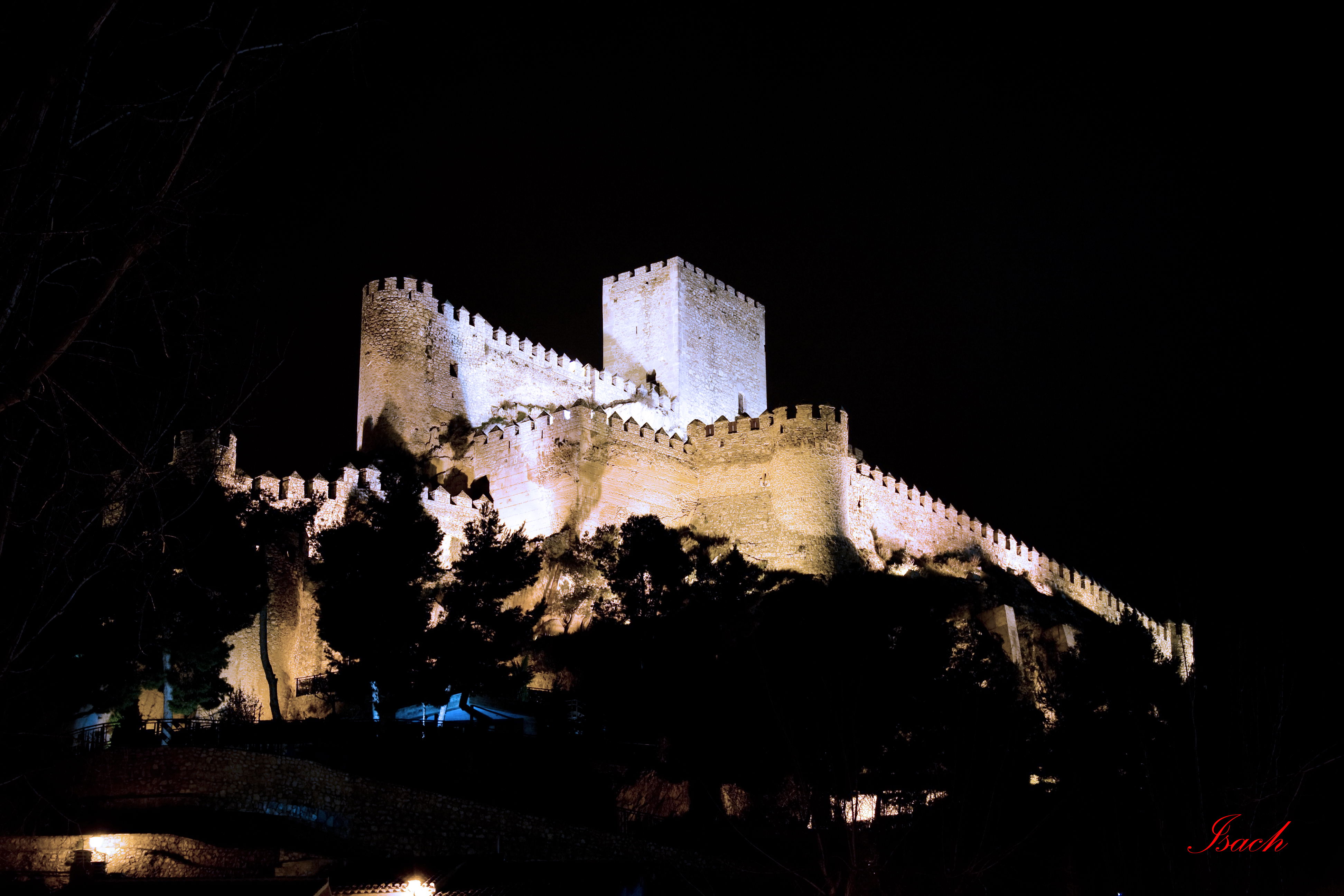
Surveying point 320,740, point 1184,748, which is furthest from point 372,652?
point 1184,748

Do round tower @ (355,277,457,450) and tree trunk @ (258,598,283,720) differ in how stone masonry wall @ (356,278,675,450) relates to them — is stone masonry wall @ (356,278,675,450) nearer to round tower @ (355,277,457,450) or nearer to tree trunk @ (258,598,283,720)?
round tower @ (355,277,457,450)

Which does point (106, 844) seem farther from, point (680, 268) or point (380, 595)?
point (680, 268)

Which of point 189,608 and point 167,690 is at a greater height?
point 189,608

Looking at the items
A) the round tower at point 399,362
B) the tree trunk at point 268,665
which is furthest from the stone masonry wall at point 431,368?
the tree trunk at point 268,665

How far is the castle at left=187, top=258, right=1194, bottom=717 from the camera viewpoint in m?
28.3

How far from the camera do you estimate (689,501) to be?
33719 millimetres

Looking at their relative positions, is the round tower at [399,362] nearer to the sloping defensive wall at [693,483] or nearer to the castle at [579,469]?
the castle at [579,469]

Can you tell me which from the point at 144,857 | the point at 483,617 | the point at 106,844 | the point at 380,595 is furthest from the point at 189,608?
the point at 144,857

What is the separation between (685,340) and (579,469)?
14.0 metres

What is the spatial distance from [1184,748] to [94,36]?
20.7 metres
